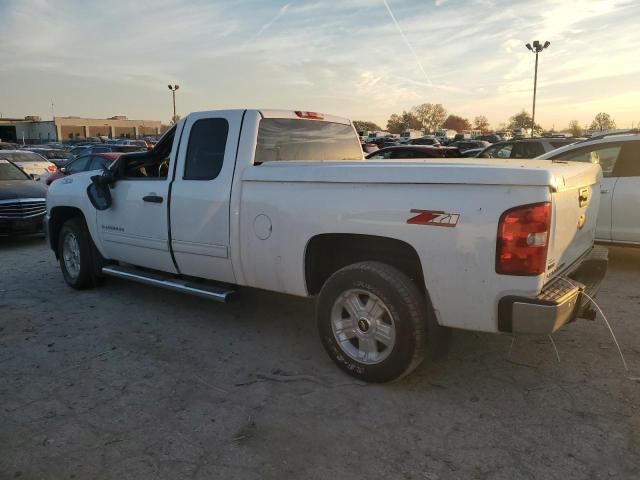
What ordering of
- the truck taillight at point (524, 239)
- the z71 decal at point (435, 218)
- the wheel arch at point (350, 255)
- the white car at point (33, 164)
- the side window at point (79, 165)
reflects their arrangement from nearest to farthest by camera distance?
the truck taillight at point (524, 239) < the z71 decal at point (435, 218) < the wheel arch at point (350, 255) < the side window at point (79, 165) < the white car at point (33, 164)

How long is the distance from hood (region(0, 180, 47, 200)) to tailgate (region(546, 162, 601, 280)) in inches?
357

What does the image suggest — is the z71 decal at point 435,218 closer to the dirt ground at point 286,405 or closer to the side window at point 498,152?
the dirt ground at point 286,405

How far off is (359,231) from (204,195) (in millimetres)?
1584

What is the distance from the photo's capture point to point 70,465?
2.85 m

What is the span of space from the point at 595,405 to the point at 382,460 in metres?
1.51

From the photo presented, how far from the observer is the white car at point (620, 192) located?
6.34 m

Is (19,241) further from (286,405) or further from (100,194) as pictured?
(286,405)

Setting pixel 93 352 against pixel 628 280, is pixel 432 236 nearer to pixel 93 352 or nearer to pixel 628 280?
pixel 93 352

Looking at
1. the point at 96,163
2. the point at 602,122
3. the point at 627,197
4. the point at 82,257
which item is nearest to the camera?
the point at 82,257

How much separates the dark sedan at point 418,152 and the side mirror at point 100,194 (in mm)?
7893

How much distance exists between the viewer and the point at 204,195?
4.47m

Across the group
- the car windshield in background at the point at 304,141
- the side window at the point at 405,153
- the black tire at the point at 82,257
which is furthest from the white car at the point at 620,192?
the side window at the point at 405,153

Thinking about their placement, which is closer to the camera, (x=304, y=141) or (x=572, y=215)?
(x=572, y=215)

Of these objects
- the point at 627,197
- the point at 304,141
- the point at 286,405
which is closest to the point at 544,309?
the point at 286,405
